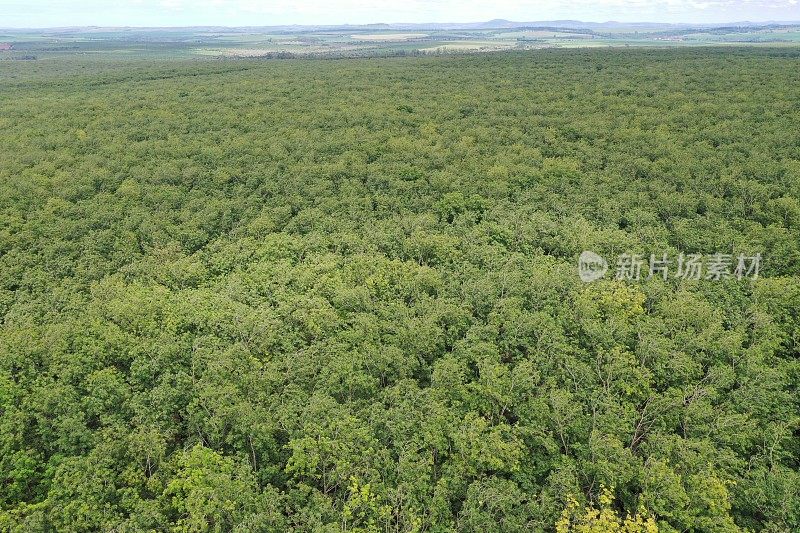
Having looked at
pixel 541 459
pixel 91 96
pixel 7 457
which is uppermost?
pixel 91 96

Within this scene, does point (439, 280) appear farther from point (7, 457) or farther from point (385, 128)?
point (385, 128)

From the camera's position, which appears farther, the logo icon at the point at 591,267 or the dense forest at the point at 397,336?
the logo icon at the point at 591,267

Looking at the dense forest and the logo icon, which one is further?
the logo icon

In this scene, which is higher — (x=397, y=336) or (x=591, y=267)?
(x=591, y=267)

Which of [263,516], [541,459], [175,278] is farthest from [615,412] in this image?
[175,278]
